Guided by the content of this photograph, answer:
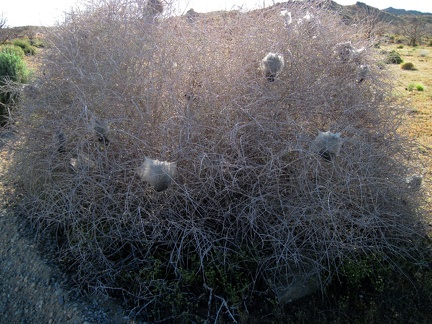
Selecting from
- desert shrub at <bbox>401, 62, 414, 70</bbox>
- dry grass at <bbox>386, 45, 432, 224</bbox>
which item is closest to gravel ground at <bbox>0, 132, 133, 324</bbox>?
dry grass at <bbox>386, 45, 432, 224</bbox>

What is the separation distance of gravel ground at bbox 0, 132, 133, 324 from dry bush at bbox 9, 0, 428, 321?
13 cm

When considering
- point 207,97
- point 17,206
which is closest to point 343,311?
point 207,97

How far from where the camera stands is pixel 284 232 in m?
2.54

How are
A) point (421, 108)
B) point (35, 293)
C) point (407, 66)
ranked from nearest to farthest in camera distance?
point (35, 293), point (421, 108), point (407, 66)

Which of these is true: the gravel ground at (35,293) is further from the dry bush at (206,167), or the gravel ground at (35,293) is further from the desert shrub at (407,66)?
the desert shrub at (407,66)

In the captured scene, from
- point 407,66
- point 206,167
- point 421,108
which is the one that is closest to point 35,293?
point 206,167

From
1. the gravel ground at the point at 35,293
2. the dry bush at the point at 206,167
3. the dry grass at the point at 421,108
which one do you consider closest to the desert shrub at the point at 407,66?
the dry grass at the point at 421,108

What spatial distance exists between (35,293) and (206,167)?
59.1 inches

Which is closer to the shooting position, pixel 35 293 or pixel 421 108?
pixel 35 293

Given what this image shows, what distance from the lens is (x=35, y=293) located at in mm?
2646

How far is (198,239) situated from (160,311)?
509mm

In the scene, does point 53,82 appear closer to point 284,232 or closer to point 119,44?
point 119,44

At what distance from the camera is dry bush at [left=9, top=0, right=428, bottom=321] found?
2545mm

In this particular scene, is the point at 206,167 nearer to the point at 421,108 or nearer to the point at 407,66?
the point at 421,108
